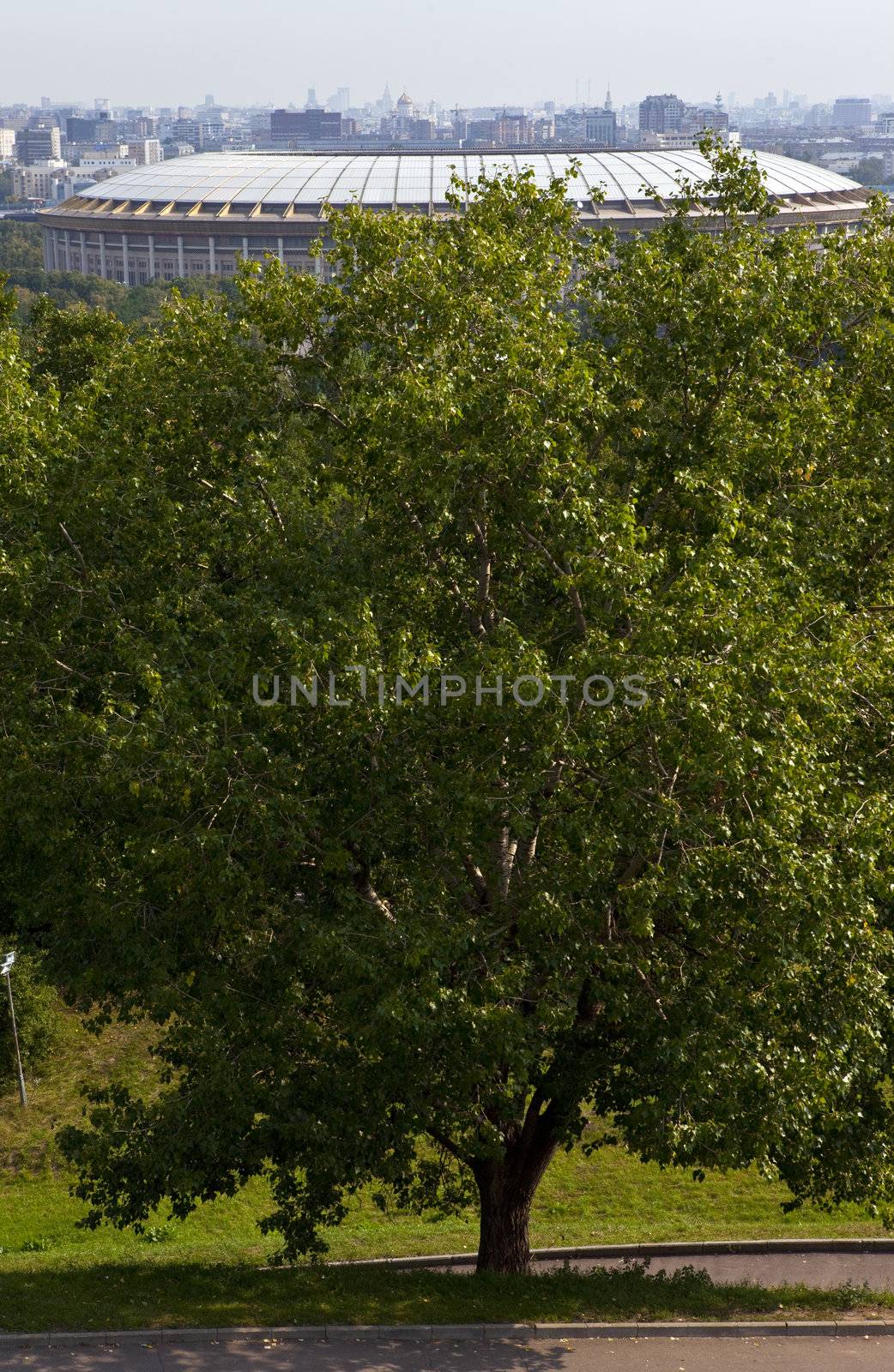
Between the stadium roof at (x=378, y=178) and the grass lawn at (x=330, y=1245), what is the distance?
8960 centimetres

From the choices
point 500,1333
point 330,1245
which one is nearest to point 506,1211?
point 500,1333

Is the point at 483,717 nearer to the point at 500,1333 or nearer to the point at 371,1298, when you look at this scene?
the point at 500,1333

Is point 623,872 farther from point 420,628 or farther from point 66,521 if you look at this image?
point 66,521

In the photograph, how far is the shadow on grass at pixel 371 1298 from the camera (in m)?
15.1

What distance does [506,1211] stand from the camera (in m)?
17.2

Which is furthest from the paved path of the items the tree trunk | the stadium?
the stadium

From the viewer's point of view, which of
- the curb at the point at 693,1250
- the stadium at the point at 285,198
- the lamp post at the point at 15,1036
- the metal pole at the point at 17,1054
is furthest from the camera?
the stadium at the point at 285,198

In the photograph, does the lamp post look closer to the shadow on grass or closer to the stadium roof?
→ the shadow on grass

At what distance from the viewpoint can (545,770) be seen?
1334cm

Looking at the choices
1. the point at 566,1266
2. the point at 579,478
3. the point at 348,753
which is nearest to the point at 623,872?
the point at 348,753

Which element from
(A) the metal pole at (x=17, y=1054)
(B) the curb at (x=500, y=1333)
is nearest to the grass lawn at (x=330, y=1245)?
(A) the metal pole at (x=17, y=1054)

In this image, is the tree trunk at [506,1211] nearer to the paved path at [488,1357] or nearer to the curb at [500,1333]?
the curb at [500,1333]

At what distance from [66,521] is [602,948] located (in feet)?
28.5

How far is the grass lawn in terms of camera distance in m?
15.3
